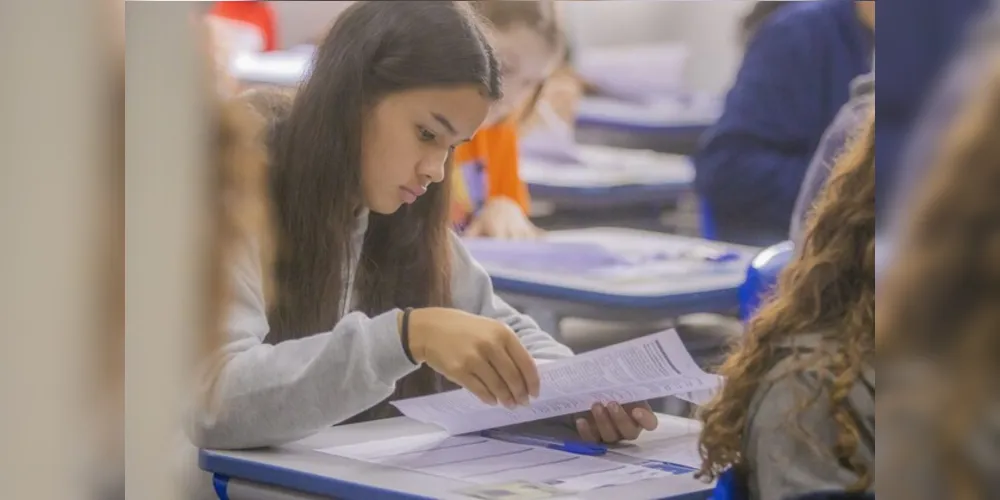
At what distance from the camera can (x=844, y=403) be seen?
1180 millimetres

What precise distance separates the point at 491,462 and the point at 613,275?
259 millimetres

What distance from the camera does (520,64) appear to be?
1.30m

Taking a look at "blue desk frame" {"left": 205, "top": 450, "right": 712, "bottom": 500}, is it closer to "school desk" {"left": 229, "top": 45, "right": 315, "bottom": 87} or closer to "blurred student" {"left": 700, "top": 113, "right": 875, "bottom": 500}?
"blurred student" {"left": 700, "top": 113, "right": 875, "bottom": 500}

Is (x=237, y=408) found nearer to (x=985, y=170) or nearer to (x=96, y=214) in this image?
(x=96, y=214)

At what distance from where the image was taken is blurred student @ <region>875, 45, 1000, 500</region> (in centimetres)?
113

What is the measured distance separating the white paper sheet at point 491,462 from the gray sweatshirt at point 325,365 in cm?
6

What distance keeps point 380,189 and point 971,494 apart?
724mm

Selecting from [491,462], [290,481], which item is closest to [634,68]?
[491,462]

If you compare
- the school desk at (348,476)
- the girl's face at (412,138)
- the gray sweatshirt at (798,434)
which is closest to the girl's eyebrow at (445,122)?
the girl's face at (412,138)

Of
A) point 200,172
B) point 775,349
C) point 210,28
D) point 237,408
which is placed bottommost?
point 237,408

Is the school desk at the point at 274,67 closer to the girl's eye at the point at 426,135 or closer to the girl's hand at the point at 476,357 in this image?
the girl's eye at the point at 426,135

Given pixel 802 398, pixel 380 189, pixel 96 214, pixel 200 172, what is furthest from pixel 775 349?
pixel 96 214

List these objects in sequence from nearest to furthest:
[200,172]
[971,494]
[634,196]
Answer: [971,494], [634,196], [200,172]

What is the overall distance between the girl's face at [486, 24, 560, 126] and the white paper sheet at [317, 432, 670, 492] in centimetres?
38
